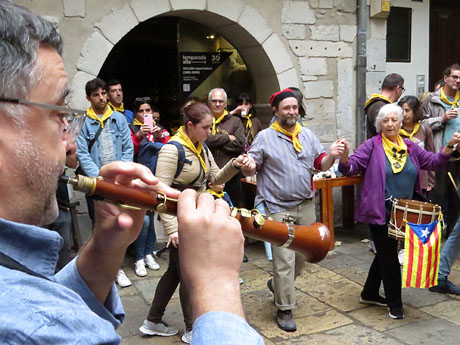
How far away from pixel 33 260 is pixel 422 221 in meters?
3.34

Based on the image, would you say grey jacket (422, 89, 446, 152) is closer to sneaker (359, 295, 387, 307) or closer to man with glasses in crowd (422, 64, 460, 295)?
man with glasses in crowd (422, 64, 460, 295)

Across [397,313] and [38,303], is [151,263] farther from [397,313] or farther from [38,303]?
[38,303]

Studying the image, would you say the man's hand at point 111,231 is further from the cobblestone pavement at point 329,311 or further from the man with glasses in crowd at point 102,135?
the man with glasses in crowd at point 102,135

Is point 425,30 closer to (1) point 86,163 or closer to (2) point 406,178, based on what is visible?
(2) point 406,178

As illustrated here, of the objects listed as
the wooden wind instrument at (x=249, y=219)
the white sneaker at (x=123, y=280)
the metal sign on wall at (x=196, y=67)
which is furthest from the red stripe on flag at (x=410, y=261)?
the metal sign on wall at (x=196, y=67)

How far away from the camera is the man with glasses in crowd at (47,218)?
926 millimetres

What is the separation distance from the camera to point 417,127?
568cm

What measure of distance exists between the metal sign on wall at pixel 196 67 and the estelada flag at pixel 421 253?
4.31 m

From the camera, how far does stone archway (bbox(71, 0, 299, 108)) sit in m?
5.70

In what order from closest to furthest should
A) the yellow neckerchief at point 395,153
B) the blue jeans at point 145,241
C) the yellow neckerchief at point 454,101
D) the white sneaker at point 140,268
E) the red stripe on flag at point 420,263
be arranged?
the red stripe on flag at point 420,263
the yellow neckerchief at point 395,153
the white sneaker at point 140,268
the blue jeans at point 145,241
the yellow neckerchief at point 454,101

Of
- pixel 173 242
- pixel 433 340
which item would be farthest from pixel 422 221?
pixel 173 242

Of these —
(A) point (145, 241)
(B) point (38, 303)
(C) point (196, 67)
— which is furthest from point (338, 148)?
(C) point (196, 67)

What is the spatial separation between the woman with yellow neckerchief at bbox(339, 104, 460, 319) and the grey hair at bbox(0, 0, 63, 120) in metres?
3.13

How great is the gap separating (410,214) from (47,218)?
318 cm
